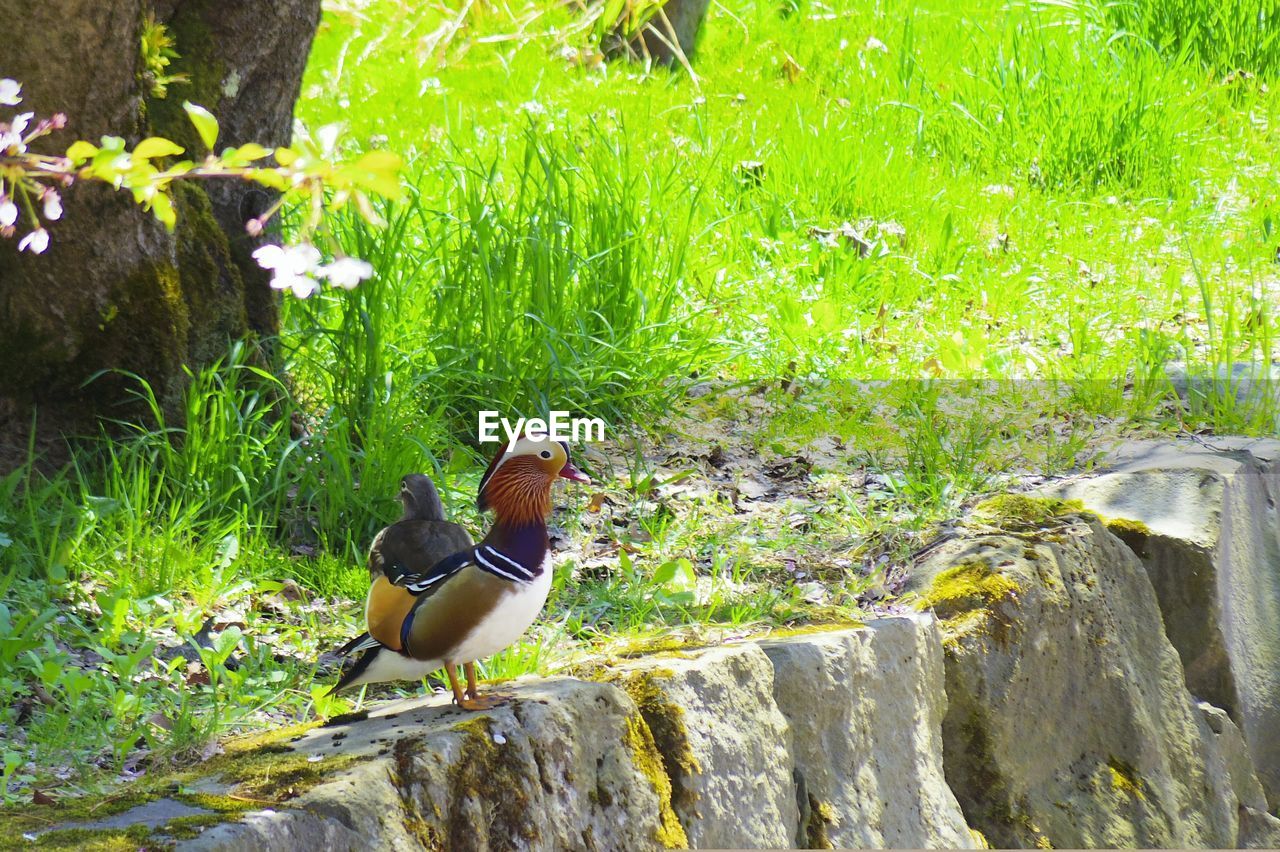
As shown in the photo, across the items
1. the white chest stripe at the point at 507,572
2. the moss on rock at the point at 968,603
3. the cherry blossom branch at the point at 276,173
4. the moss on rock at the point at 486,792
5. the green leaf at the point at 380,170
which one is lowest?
the moss on rock at the point at 968,603

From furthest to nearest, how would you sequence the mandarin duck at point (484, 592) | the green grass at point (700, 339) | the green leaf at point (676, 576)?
the green leaf at point (676, 576)
the green grass at point (700, 339)
the mandarin duck at point (484, 592)

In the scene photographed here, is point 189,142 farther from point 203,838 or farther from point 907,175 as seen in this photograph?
point 907,175

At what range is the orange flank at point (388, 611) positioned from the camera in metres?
2.18

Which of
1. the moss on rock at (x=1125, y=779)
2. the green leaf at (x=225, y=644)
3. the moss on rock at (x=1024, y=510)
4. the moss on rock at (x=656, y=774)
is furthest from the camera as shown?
the moss on rock at (x=1024, y=510)

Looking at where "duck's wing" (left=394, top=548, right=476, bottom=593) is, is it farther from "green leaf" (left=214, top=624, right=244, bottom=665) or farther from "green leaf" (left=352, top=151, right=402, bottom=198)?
"green leaf" (left=352, top=151, right=402, bottom=198)

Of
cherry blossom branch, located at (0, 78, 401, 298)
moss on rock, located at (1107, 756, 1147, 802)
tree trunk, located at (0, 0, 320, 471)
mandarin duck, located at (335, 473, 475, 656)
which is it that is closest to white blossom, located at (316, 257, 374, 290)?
cherry blossom branch, located at (0, 78, 401, 298)

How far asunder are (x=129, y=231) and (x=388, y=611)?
5.29 ft

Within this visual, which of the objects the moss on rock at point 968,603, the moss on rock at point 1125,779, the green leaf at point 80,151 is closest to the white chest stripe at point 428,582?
the green leaf at point 80,151

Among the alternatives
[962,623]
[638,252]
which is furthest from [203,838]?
[638,252]

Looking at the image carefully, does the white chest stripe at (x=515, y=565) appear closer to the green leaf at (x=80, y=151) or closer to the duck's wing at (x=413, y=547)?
the duck's wing at (x=413, y=547)

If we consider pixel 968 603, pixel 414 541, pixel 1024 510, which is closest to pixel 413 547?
pixel 414 541

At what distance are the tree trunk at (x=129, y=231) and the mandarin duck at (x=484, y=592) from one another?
153 centimetres

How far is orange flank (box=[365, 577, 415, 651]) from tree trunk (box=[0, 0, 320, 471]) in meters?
1.50

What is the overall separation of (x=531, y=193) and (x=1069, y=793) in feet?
9.77
